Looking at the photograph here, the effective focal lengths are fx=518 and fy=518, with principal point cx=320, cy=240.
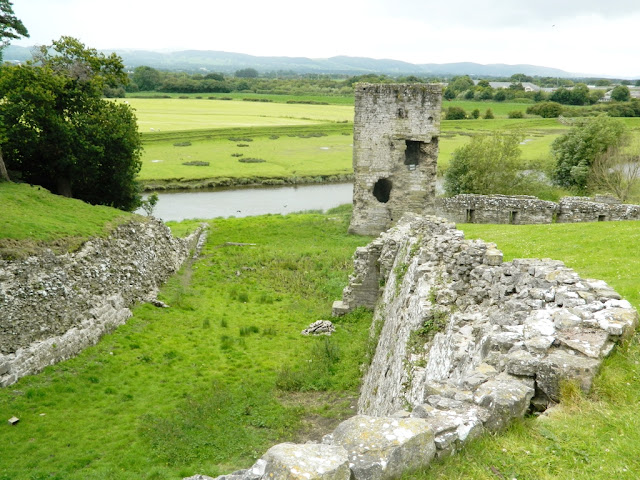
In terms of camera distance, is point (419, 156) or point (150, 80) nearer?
point (419, 156)

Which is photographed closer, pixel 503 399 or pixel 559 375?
pixel 503 399

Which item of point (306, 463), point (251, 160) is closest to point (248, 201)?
point (251, 160)

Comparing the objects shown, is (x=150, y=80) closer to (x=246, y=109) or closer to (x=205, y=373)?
(x=246, y=109)

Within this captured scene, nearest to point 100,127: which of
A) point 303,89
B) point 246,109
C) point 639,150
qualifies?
point 639,150

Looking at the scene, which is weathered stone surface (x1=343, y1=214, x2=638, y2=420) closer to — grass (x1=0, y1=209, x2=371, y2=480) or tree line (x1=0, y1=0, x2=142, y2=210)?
grass (x1=0, y1=209, x2=371, y2=480)

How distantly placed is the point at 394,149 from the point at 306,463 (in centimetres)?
2541

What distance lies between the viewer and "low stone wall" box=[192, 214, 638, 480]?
14.3 feet

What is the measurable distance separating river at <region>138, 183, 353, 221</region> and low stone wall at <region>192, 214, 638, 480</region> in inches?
1224

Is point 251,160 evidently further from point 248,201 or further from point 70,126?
point 70,126

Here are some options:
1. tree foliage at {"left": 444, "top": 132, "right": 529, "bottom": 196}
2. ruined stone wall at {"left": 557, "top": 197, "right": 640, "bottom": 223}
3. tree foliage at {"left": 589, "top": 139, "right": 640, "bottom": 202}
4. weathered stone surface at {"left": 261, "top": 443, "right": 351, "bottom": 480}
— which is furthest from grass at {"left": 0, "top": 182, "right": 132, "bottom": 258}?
tree foliage at {"left": 589, "top": 139, "right": 640, "bottom": 202}

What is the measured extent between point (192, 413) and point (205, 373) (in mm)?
2309

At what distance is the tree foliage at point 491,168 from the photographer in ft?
124

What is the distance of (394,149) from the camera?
1110 inches

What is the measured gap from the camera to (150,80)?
13412cm
